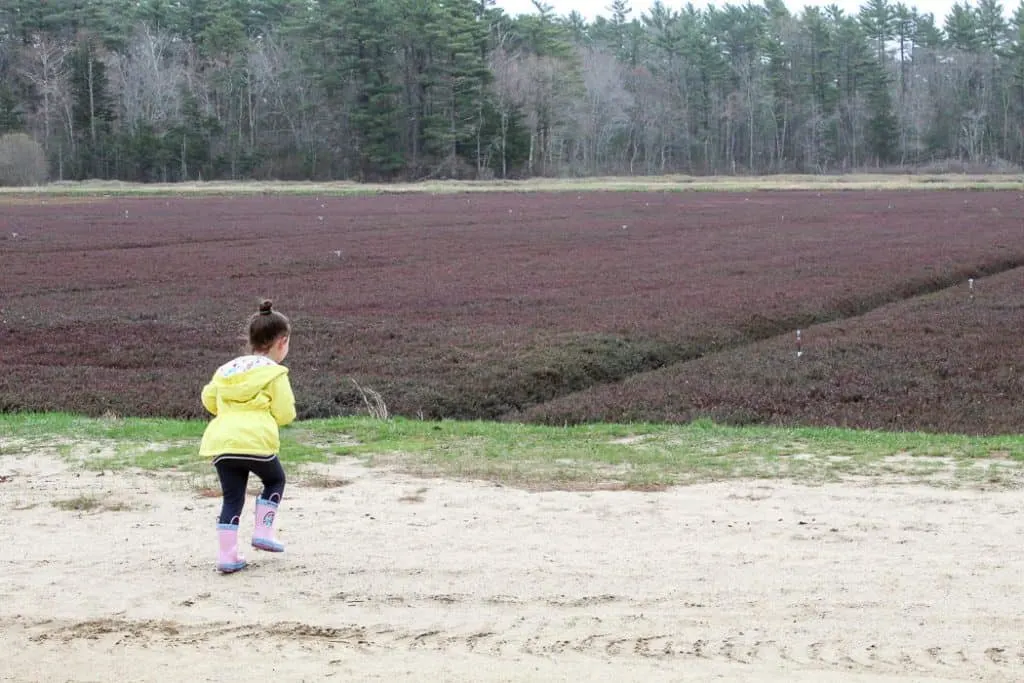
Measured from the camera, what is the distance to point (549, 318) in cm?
2548

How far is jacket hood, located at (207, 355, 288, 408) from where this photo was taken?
24.8 ft

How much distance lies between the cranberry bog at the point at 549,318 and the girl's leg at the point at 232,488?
8690 mm

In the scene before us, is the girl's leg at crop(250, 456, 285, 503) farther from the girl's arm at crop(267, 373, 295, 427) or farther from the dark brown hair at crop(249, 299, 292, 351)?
the dark brown hair at crop(249, 299, 292, 351)

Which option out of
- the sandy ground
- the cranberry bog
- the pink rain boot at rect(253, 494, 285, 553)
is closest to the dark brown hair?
the pink rain boot at rect(253, 494, 285, 553)

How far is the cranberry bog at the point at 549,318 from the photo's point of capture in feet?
57.3

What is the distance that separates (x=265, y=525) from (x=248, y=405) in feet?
2.70

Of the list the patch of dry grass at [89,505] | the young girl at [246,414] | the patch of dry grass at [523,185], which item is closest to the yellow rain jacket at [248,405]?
the young girl at [246,414]

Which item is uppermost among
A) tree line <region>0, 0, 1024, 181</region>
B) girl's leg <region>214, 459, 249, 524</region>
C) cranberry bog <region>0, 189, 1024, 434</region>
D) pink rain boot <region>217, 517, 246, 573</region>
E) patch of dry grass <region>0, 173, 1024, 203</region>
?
tree line <region>0, 0, 1024, 181</region>

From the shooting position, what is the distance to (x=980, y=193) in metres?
85.2

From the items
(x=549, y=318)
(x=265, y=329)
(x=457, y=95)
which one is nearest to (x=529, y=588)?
(x=265, y=329)

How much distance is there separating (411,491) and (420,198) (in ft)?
262

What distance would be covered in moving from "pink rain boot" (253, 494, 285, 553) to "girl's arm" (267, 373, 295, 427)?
60 centimetres

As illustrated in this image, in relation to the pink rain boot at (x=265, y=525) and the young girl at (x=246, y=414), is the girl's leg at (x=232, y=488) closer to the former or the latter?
the young girl at (x=246, y=414)

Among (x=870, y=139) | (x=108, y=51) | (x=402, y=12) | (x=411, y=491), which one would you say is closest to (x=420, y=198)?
(x=402, y=12)
